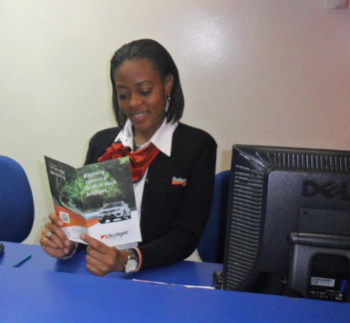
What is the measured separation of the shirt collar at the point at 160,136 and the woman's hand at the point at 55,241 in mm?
420

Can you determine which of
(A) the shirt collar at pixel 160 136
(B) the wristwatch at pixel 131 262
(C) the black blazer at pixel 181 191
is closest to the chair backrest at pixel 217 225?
(C) the black blazer at pixel 181 191

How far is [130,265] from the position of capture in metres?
1.11

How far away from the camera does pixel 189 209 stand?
131 cm

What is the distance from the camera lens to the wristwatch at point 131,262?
1103mm

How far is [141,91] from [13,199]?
850 millimetres

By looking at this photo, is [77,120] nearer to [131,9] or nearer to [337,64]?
[131,9]

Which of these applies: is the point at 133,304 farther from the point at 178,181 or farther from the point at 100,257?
the point at 178,181

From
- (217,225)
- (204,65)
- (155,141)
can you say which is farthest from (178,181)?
(204,65)

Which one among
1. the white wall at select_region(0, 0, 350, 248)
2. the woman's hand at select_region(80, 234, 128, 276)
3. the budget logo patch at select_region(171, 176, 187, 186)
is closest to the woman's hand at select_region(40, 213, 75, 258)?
the woman's hand at select_region(80, 234, 128, 276)

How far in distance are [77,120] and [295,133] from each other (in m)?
1.37

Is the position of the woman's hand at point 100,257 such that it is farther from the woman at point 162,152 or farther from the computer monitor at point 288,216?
the computer monitor at point 288,216

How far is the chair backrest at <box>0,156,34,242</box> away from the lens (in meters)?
1.73

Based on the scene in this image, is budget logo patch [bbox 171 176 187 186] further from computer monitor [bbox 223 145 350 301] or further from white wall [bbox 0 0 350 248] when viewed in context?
white wall [bbox 0 0 350 248]

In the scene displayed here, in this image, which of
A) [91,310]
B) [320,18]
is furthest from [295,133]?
[91,310]
